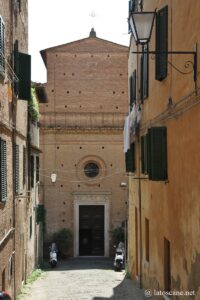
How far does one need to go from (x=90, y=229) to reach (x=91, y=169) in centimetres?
336

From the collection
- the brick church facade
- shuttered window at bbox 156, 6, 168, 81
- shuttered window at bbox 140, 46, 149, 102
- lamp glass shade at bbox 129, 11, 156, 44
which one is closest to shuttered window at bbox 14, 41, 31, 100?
shuttered window at bbox 140, 46, 149, 102

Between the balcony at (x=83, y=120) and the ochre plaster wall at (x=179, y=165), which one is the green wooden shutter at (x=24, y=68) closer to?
the ochre plaster wall at (x=179, y=165)

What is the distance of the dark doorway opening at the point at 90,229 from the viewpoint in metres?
29.2

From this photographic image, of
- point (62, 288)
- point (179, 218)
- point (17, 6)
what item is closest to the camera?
point (179, 218)

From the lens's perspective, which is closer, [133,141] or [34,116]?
[133,141]

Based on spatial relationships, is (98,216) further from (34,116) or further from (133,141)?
(133,141)

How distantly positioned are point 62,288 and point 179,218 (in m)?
9.53

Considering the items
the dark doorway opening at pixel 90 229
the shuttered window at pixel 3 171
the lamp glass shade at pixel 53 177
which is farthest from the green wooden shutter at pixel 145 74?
the dark doorway opening at pixel 90 229

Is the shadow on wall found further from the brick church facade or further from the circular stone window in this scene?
the circular stone window

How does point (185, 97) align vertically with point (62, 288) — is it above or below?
above

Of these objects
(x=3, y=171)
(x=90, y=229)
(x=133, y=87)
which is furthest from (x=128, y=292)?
(x=90, y=229)

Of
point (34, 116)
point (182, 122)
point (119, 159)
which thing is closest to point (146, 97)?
point (182, 122)

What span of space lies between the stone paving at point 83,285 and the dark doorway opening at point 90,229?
334 cm

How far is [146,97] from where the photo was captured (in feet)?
41.6
